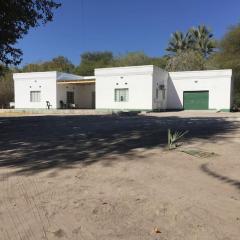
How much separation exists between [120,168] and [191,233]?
353 cm

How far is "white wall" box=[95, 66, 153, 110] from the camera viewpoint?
3706 centimetres

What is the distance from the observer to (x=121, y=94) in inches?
1513

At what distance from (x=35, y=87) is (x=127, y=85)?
11.4 metres

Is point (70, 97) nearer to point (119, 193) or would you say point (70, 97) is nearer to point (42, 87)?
point (42, 87)

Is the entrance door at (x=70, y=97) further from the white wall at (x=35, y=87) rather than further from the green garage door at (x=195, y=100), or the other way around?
the green garage door at (x=195, y=100)

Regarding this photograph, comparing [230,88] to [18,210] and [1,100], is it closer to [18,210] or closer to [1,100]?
[1,100]

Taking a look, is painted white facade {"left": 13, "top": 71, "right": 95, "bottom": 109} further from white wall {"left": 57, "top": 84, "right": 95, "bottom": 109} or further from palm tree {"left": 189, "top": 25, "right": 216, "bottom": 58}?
palm tree {"left": 189, "top": 25, "right": 216, "bottom": 58}

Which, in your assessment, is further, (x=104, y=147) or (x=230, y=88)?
(x=230, y=88)

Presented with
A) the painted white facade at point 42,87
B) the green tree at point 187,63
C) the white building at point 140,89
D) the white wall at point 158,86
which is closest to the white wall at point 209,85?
the white building at point 140,89

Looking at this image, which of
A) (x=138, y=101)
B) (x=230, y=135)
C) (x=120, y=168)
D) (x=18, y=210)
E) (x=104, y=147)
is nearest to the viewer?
(x=18, y=210)

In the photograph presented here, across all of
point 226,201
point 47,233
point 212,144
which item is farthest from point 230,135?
point 47,233

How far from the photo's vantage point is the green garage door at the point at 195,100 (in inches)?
1527

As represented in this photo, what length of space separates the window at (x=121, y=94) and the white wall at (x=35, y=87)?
300 inches

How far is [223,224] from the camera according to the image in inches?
192
